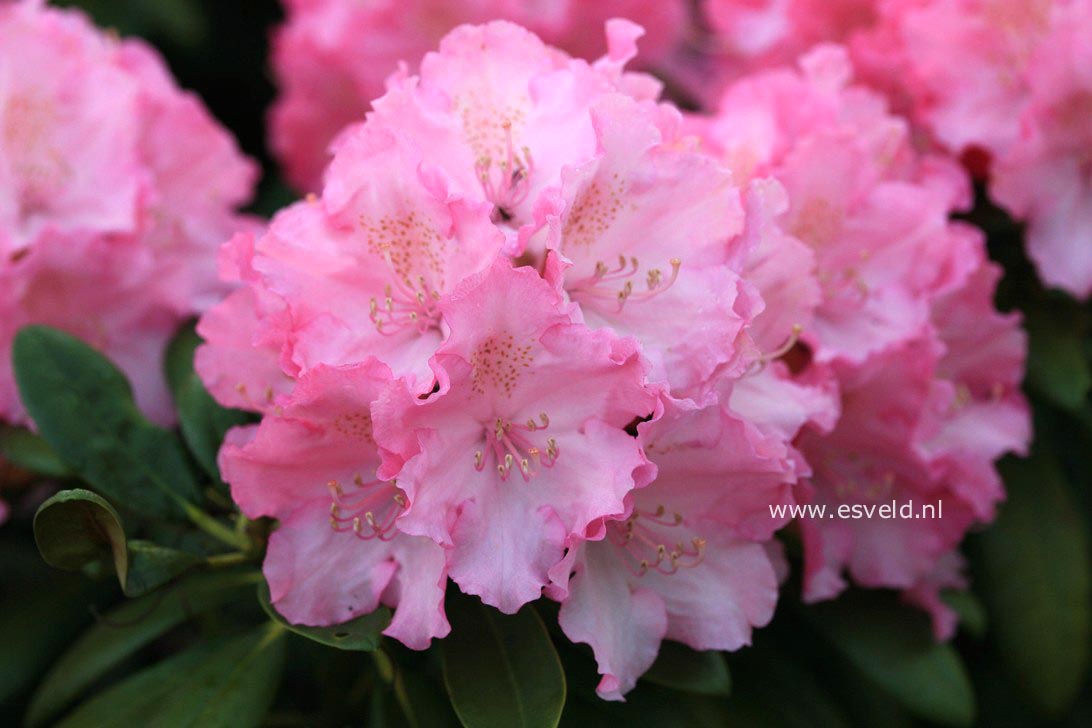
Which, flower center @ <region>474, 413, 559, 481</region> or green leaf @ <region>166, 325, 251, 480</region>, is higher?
flower center @ <region>474, 413, 559, 481</region>

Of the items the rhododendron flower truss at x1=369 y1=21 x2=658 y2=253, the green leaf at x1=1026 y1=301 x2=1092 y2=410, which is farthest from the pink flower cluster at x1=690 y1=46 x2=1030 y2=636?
the rhododendron flower truss at x1=369 y1=21 x2=658 y2=253

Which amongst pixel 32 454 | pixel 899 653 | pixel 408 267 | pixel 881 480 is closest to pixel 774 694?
pixel 899 653

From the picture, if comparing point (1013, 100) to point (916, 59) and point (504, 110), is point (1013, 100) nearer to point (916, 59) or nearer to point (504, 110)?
point (916, 59)

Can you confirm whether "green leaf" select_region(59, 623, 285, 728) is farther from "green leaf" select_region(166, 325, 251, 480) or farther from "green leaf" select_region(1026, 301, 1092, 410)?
"green leaf" select_region(1026, 301, 1092, 410)

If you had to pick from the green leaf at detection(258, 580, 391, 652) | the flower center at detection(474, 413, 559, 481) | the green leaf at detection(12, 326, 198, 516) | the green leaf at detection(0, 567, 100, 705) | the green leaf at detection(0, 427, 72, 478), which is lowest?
the green leaf at detection(0, 567, 100, 705)

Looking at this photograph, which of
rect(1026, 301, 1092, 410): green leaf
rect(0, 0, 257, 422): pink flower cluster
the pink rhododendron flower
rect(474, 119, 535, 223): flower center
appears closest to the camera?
rect(474, 119, 535, 223): flower center

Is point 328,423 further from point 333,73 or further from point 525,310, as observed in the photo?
point 333,73
